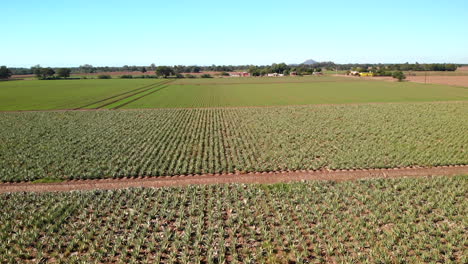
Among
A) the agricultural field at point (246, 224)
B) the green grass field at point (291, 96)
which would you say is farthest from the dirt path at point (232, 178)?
the green grass field at point (291, 96)

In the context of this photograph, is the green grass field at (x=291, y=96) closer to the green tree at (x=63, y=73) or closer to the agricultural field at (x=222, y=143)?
the agricultural field at (x=222, y=143)

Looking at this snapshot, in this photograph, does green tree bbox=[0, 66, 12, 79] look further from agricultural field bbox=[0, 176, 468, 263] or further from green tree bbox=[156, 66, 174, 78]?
agricultural field bbox=[0, 176, 468, 263]

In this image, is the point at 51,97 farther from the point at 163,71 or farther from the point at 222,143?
the point at 163,71

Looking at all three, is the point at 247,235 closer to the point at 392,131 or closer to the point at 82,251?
the point at 82,251

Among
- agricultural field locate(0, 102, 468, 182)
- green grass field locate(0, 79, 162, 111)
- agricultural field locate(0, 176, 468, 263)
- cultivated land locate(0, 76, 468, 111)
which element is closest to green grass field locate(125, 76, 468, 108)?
cultivated land locate(0, 76, 468, 111)

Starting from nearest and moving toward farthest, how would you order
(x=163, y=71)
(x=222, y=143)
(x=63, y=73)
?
(x=222, y=143) → (x=63, y=73) → (x=163, y=71)

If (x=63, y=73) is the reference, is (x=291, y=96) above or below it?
below

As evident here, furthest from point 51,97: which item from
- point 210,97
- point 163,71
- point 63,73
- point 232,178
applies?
point 63,73
